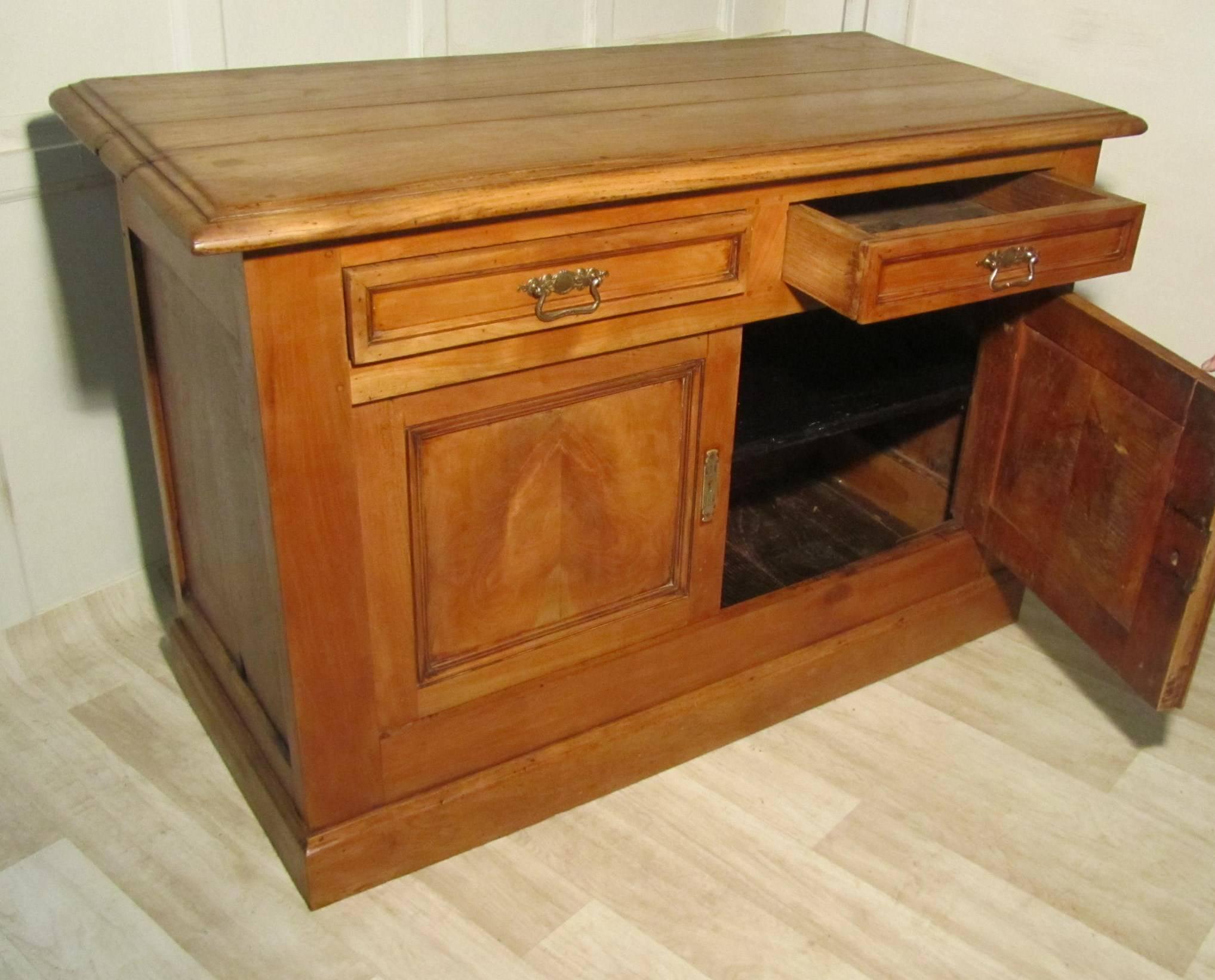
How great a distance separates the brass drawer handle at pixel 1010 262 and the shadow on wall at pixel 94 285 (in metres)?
1.03

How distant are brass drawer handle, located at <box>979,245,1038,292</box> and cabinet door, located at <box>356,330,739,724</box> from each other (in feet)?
0.95

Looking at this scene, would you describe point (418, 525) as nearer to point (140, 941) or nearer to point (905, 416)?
point (140, 941)

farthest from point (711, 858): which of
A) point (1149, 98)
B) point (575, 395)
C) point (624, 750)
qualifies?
point (1149, 98)

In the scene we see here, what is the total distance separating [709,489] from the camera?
1.55 metres

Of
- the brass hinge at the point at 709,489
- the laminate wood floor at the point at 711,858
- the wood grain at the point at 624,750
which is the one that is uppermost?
the brass hinge at the point at 709,489

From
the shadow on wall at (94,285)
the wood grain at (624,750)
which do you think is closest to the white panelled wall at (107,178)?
the shadow on wall at (94,285)

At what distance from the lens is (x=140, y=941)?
4.67ft

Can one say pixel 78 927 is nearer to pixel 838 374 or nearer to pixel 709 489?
pixel 709 489

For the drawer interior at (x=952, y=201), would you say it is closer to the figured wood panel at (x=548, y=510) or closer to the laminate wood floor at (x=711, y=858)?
the figured wood panel at (x=548, y=510)

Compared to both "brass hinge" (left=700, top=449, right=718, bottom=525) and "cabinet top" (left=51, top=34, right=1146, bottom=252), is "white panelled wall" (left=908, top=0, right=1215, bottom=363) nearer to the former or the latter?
→ "cabinet top" (left=51, top=34, right=1146, bottom=252)

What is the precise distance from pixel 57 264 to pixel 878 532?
1.22 metres

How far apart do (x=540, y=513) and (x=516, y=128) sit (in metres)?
0.41

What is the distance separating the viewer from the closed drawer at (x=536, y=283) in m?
1.21

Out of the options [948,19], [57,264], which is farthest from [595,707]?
[948,19]
